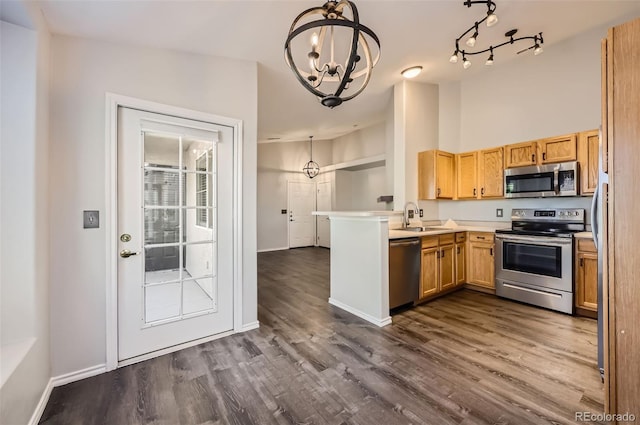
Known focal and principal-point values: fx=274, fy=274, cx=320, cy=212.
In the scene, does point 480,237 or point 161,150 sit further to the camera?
point 480,237

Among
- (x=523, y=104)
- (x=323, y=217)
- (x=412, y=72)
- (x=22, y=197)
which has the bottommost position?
(x=323, y=217)

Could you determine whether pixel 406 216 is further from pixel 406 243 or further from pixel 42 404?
pixel 42 404

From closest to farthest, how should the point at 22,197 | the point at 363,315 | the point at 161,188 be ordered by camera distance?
1. the point at 22,197
2. the point at 161,188
3. the point at 363,315

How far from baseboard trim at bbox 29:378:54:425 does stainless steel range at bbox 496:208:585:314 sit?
4.41 m

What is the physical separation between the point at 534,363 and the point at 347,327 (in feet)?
5.00

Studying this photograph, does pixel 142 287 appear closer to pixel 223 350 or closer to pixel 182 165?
pixel 223 350

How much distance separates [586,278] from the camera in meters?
2.91

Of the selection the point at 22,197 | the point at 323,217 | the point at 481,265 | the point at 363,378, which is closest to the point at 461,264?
the point at 481,265

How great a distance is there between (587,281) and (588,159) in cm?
136

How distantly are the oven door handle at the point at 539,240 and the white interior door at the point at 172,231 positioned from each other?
3.32 metres

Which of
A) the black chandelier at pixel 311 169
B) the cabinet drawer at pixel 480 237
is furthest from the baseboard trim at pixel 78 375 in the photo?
the black chandelier at pixel 311 169

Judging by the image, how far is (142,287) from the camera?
2.21 m

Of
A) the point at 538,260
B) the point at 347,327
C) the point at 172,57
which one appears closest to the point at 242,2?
the point at 172,57

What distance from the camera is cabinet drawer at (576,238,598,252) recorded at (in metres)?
2.88
